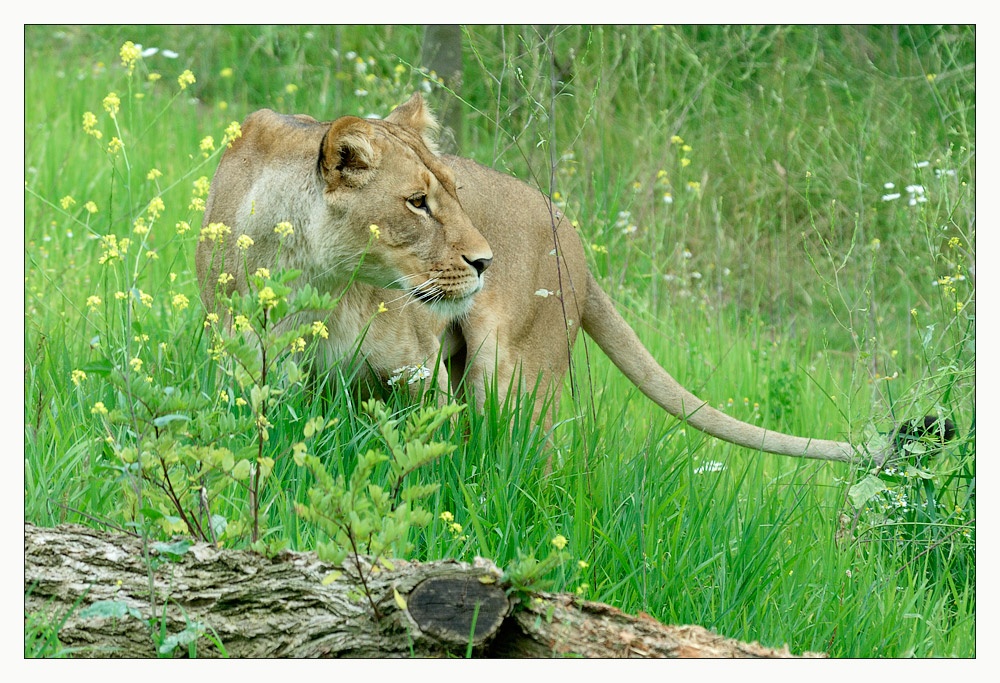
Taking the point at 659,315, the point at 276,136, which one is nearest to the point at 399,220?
the point at 276,136

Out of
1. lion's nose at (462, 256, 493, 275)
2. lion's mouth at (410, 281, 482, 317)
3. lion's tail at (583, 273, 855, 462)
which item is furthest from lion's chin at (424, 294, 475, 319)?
lion's tail at (583, 273, 855, 462)

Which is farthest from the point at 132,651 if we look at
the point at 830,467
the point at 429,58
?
the point at 429,58

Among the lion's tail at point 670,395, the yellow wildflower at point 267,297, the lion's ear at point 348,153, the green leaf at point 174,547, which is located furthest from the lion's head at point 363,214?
the green leaf at point 174,547

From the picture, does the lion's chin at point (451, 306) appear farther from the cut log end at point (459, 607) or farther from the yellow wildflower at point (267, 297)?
the cut log end at point (459, 607)

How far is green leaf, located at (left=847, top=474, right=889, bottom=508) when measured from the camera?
3.27 meters

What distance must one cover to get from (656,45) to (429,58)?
2517 mm

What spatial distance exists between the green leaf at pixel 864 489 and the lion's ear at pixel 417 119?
80.3 inches

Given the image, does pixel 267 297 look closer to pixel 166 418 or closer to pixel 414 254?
pixel 166 418

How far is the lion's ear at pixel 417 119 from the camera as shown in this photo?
13.4ft

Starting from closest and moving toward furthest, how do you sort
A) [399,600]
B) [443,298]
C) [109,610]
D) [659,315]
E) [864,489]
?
[399,600]
[109,610]
[864,489]
[443,298]
[659,315]

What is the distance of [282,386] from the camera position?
3586 millimetres

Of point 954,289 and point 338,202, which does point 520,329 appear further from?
point 954,289

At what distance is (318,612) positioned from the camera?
2344mm

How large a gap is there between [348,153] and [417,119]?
2.01 ft
